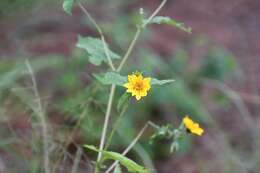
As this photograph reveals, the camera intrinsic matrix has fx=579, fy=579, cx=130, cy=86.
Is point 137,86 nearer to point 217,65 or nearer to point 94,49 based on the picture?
point 94,49

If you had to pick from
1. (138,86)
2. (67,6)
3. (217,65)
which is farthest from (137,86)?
(217,65)

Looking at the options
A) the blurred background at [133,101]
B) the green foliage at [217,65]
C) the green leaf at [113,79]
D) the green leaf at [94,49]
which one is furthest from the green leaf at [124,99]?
the green foliage at [217,65]

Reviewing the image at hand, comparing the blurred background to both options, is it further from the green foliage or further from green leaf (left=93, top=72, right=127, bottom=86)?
green leaf (left=93, top=72, right=127, bottom=86)

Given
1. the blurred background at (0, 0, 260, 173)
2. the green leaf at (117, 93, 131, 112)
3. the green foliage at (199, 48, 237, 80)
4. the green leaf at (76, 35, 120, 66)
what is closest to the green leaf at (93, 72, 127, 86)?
the green leaf at (117, 93, 131, 112)

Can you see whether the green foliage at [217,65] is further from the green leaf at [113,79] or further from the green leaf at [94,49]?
the green leaf at [113,79]

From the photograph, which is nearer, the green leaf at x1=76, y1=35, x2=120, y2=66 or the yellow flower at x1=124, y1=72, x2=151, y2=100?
the yellow flower at x1=124, y1=72, x2=151, y2=100
